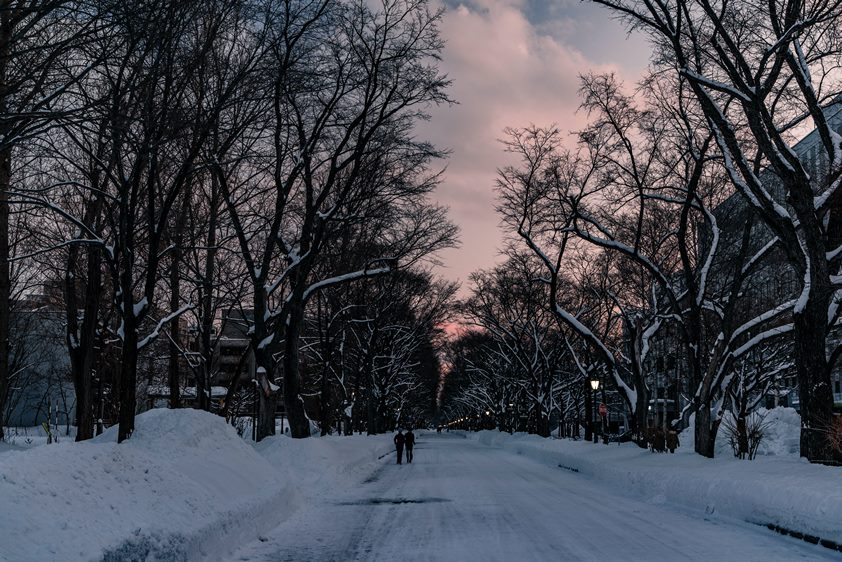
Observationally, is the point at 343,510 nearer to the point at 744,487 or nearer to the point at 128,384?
the point at 128,384

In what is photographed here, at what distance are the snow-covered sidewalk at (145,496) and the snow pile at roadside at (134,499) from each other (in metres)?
0.01

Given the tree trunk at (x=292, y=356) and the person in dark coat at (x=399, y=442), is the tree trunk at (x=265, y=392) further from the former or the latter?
the person in dark coat at (x=399, y=442)

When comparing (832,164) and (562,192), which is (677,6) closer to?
(832,164)

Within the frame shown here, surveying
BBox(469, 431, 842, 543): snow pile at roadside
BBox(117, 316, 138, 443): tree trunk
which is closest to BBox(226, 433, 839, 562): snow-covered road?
BBox(469, 431, 842, 543): snow pile at roadside

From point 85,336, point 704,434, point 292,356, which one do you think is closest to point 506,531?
point 704,434

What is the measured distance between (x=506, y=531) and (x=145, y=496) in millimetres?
5884

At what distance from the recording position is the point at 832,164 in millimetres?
17422

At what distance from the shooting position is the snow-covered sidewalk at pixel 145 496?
6918 millimetres

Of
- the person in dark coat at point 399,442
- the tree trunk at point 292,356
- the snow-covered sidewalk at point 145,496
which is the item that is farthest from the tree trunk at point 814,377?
the person in dark coat at point 399,442

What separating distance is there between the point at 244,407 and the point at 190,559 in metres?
80.6

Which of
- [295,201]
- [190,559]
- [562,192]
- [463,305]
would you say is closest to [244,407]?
[463,305]

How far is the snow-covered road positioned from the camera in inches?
416

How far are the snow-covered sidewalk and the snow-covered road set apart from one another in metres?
0.63

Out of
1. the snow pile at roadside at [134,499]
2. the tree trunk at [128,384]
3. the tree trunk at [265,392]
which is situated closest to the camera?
the snow pile at roadside at [134,499]
